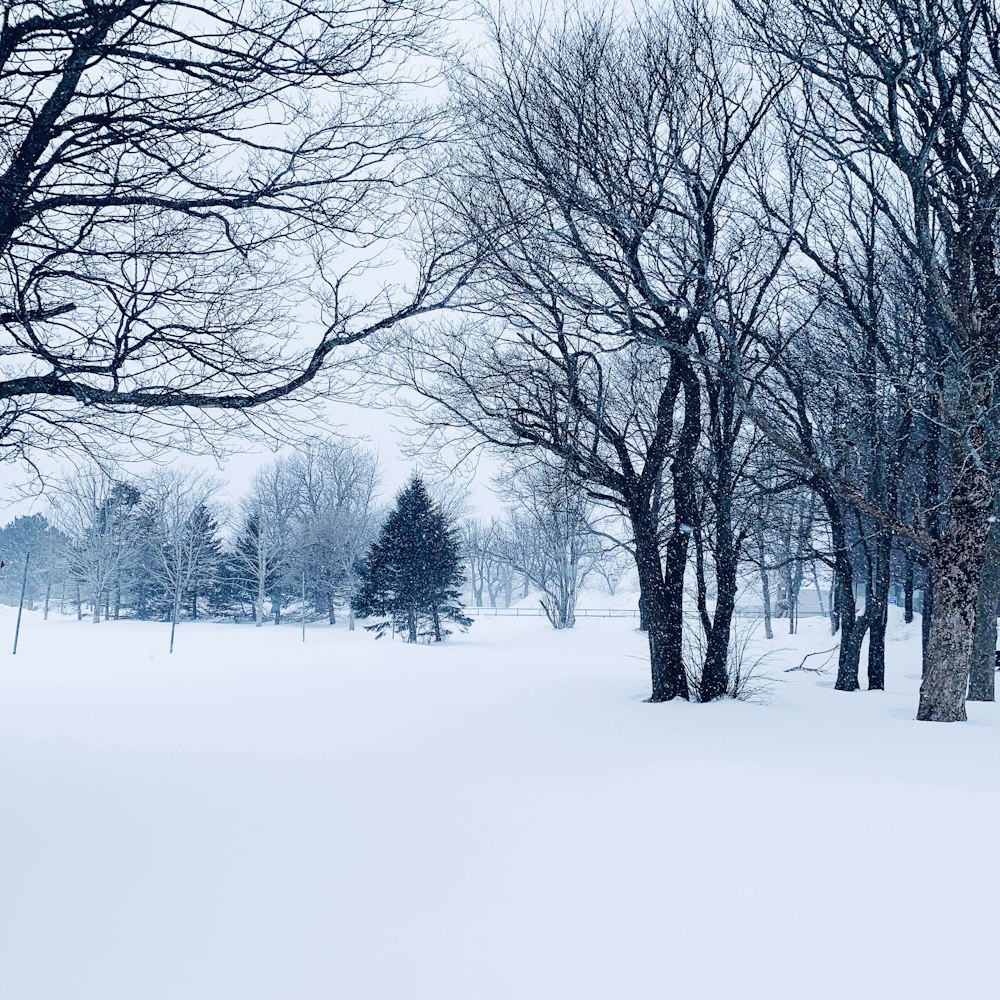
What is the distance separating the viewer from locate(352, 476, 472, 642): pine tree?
28375 mm

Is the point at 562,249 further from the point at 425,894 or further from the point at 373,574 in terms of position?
the point at 373,574

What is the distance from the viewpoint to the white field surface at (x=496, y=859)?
250 centimetres

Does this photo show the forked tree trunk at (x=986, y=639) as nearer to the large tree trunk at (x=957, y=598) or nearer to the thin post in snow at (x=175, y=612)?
the large tree trunk at (x=957, y=598)

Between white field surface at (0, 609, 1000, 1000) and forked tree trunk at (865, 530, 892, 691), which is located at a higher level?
forked tree trunk at (865, 530, 892, 691)

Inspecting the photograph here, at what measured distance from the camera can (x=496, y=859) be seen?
3.51m

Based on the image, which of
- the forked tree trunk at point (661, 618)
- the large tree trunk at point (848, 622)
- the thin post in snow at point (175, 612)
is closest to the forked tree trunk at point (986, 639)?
the large tree trunk at point (848, 622)

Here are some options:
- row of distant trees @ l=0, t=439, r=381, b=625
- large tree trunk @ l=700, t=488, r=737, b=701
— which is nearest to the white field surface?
large tree trunk @ l=700, t=488, r=737, b=701

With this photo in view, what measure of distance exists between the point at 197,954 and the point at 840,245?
12685 mm

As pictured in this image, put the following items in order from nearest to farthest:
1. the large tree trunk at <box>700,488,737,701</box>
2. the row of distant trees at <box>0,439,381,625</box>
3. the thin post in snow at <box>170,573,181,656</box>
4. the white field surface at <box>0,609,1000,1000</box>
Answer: the white field surface at <box>0,609,1000,1000</box> < the large tree trunk at <box>700,488,737,701</box> < the thin post in snow at <box>170,573,181,656</box> < the row of distant trees at <box>0,439,381,625</box>

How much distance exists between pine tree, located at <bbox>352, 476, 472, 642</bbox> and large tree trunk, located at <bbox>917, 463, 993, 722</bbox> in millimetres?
22148

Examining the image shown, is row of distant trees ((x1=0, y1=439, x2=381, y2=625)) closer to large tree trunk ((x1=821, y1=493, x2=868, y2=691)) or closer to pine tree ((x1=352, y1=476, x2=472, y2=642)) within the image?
pine tree ((x1=352, y1=476, x2=472, y2=642))

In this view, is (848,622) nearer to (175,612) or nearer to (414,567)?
(414,567)

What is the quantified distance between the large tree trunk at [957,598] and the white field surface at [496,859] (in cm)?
55

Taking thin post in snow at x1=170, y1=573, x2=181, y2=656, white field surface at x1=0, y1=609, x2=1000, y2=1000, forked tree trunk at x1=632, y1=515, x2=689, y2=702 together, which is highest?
forked tree trunk at x1=632, y1=515, x2=689, y2=702
